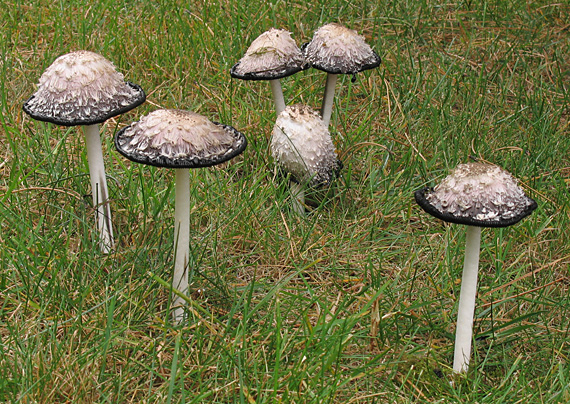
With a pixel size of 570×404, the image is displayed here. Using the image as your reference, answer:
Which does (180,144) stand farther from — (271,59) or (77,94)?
(271,59)

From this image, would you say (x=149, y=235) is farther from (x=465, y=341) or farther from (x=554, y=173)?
(x=554, y=173)

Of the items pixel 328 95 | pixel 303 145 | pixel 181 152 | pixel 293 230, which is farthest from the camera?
pixel 328 95

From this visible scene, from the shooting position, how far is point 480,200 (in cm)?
215

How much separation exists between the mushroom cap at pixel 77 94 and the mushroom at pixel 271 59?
951 millimetres

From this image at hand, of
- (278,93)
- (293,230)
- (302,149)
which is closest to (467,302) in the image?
(293,230)

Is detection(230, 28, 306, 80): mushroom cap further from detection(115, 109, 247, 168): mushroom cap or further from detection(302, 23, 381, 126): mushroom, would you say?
detection(115, 109, 247, 168): mushroom cap

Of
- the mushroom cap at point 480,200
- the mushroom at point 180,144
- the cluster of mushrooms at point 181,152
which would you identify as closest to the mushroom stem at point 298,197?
the cluster of mushrooms at point 181,152

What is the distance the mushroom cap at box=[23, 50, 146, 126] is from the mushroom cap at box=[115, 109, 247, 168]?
0.18 meters

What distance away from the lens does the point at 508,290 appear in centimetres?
289

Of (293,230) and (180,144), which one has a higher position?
(180,144)

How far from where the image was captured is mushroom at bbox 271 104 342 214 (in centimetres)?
331

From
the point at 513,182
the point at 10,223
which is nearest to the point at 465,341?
the point at 513,182

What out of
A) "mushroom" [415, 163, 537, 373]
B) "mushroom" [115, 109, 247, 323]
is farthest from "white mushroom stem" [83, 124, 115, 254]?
"mushroom" [415, 163, 537, 373]

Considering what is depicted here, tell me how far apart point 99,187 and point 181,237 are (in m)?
0.57
